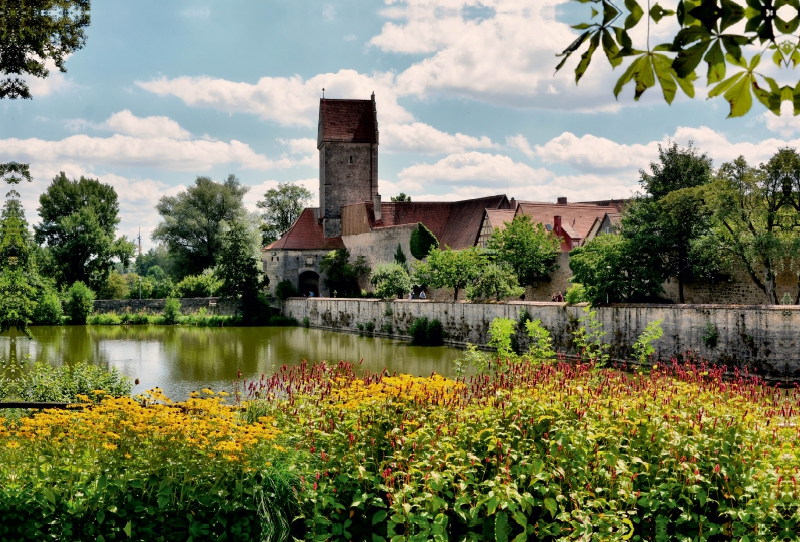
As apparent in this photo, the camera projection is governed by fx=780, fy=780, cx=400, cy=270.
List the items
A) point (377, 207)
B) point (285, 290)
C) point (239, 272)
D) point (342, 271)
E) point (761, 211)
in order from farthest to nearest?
point (377, 207), point (342, 271), point (285, 290), point (239, 272), point (761, 211)

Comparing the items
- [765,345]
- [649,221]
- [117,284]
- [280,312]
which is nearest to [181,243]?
[117,284]

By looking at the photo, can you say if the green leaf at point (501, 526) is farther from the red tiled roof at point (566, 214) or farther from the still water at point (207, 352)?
the red tiled roof at point (566, 214)

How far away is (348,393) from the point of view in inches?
263

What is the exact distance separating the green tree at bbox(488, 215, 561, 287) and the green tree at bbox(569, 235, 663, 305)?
30.2 ft

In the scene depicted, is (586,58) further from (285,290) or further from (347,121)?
(347,121)

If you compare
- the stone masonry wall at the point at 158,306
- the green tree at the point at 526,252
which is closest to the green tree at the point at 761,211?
the green tree at the point at 526,252

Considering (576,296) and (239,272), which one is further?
(239,272)

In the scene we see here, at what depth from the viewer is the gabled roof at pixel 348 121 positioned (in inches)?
2269

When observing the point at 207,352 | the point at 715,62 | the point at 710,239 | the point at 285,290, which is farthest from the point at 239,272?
the point at 715,62

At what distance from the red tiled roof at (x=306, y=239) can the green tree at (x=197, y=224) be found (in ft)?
23.4

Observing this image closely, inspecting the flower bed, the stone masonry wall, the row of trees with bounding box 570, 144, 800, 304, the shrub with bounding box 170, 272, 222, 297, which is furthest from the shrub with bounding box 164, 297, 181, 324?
the flower bed

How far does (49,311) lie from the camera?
45500mm

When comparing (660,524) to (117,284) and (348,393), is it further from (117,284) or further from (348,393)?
(117,284)

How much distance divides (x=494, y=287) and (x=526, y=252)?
15.7 ft
